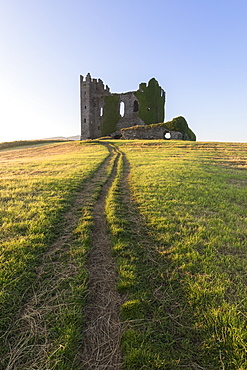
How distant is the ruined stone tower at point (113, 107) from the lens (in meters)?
49.8

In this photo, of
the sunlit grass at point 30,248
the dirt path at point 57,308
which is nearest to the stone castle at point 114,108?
the sunlit grass at point 30,248

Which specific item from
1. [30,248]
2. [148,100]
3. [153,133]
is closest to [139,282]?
[30,248]

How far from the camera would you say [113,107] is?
2036 inches

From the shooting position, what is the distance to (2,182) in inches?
379

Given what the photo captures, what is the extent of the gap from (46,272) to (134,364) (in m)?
2.13

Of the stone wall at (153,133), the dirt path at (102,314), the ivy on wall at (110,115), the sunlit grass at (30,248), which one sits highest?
the ivy on wall at (110,115)

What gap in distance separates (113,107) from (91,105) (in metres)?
5.92

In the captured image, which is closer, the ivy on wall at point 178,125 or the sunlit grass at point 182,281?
the sunlit grass at point 182,281

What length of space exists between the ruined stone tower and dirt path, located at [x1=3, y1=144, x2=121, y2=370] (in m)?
48.3

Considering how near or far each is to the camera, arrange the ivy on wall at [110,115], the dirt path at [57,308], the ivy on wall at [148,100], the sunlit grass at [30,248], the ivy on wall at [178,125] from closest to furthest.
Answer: the dirt path at [57,308] → the sunlit grass at [30,248] → the ivy on wall at [178,125] → the ivy on wall at [148,100] → the ivy on wall at [110,115]

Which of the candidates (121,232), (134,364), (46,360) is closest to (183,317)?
(134,364)

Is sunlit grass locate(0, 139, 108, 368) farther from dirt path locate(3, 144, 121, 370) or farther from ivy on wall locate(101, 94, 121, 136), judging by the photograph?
ivy on wall locate(101, 94, 121, 136)

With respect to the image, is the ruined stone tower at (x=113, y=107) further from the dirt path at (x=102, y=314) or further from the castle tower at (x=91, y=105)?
Answer: the dirt path at (x=102, y=314)

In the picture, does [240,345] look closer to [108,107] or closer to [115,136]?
[115,136]
